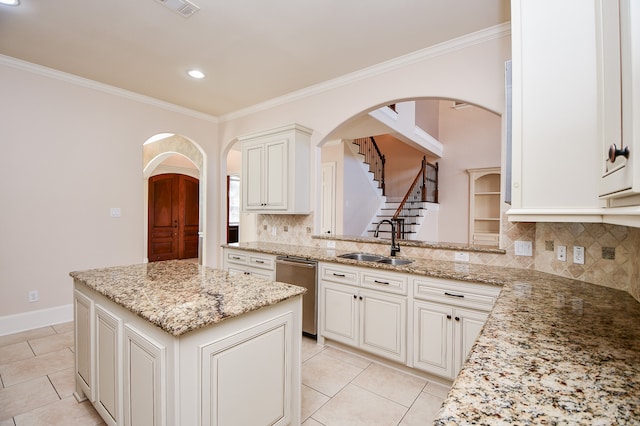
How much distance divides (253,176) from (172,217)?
194 inches

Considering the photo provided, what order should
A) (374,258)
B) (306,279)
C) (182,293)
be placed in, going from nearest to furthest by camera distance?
(182,293), (306,279), (374,258)

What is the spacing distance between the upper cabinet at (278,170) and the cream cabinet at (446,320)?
1862 mm

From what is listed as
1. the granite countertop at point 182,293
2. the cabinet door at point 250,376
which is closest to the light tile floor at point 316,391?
the cabinet door at point 250,376

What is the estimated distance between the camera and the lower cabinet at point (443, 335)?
218 centimetres

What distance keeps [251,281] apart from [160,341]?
0.67 metres

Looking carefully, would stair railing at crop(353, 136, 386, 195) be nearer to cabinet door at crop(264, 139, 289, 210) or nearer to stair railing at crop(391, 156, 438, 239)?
stair railing at crop(391, 156, 438, 239)

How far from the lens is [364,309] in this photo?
8.91ft

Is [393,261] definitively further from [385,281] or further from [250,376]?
[250,376]

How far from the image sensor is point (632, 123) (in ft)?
2.15

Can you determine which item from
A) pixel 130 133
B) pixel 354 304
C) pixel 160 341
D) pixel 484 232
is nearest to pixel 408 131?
pixel 484 232

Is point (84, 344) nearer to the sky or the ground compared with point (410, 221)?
nearer to the ground

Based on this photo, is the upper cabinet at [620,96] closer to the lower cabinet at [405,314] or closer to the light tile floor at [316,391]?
the lower cabinet at [405,314]

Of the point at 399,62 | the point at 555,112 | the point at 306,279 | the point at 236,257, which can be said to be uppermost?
the point at 399,62

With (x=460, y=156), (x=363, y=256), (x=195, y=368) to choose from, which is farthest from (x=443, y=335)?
(x=460, y=156)
